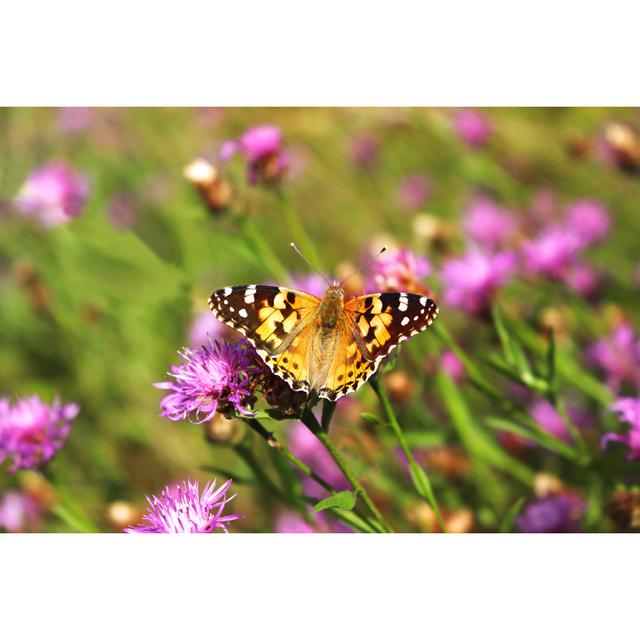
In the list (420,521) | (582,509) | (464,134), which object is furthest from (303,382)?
(464,134)

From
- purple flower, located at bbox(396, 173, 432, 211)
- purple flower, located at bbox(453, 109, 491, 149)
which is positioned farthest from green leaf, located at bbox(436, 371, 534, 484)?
purple flower, located at bbox(396, 173, 432, 211)

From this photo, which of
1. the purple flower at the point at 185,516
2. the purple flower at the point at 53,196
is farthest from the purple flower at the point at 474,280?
the purple flower at the point at 53,196

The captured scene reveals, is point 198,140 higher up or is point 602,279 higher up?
point 198,140

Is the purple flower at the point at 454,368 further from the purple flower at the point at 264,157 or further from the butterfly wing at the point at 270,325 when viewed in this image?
the butterfly wing at the point at 270,325

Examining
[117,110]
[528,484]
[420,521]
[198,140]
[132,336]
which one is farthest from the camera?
[117,110]

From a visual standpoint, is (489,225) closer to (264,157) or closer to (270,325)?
(264,157)
